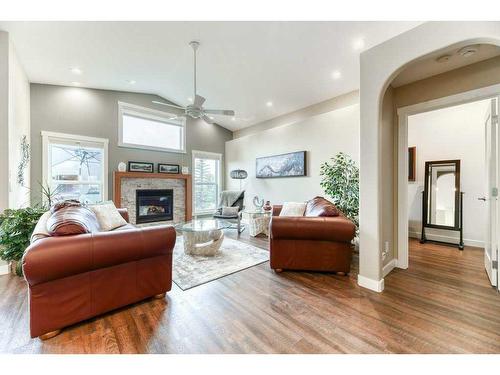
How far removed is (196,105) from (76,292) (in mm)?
2628

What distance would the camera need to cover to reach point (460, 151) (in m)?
4.04

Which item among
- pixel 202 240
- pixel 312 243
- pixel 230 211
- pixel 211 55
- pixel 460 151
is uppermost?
pixel 211 55

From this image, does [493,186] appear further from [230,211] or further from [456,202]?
[230,211]

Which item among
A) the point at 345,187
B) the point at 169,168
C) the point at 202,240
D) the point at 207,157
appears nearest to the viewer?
the point at 202,240

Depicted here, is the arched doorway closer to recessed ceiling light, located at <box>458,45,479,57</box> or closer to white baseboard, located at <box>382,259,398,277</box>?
white baseboard, located at <box>382,259,398,277</box>

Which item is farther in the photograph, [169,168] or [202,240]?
[169,168]

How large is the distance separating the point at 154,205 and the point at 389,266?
5145 millimetres

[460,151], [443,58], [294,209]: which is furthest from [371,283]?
[460,151]

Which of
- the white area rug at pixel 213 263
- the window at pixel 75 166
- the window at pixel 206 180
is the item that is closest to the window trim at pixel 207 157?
the window at pixel 206 180

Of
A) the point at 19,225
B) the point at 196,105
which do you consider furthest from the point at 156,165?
the point at 19,225

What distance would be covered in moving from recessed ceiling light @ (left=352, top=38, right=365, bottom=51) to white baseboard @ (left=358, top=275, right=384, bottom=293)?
2924mm

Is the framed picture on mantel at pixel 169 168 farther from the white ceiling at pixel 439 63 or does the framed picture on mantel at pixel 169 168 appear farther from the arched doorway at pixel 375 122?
the white ceiling at pixel 439 63

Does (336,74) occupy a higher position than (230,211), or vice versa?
(336,74)

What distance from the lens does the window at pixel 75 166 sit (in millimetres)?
4511
